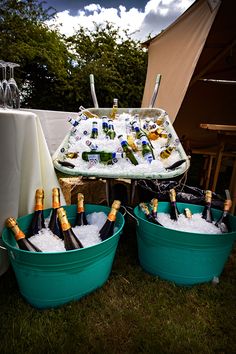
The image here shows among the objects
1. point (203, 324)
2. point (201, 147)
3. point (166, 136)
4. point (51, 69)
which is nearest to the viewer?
point (203, 324)

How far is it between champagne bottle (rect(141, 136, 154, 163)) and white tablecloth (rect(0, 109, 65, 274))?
1.97ft

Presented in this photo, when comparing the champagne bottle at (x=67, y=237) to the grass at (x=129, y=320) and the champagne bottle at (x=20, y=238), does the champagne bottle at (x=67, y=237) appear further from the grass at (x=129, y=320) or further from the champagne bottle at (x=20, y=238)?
the grass at (x=129, y=320)

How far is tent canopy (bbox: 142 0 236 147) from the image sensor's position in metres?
2.85

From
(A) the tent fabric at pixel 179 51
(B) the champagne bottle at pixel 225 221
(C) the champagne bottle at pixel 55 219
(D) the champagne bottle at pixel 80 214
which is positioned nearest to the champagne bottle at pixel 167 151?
(B) the champagne bottle at pixel 225 221

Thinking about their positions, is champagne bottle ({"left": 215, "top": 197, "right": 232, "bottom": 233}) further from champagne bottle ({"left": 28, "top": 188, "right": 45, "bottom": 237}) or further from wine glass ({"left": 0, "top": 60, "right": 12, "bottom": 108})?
wine glass ({"left": 0, "top": 60, "right": 12, "bottom": 108})

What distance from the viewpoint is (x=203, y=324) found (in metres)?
1.18

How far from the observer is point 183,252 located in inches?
53.1

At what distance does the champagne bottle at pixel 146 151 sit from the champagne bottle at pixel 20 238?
818 millimetres

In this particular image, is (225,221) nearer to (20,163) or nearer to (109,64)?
(20,163)

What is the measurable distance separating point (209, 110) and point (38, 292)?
421 centimetres

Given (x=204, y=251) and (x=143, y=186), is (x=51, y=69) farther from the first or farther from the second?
(x=204, y=251)

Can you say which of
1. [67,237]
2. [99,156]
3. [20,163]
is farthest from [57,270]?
[99,156]

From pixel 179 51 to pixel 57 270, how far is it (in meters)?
3.16

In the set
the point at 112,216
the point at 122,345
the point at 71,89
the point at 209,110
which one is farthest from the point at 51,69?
the point at 122,345
